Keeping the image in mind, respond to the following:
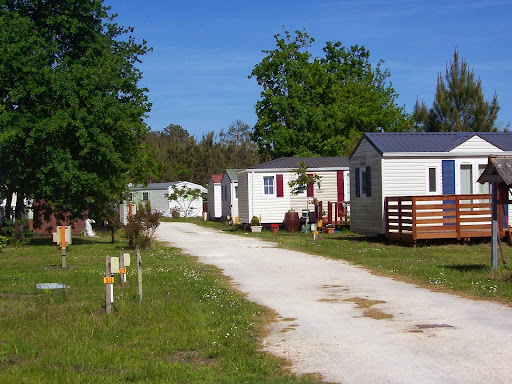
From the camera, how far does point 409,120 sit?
52.4 m

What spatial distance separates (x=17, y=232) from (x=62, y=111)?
5270mm

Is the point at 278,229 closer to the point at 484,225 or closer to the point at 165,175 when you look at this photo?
the point at 484,225

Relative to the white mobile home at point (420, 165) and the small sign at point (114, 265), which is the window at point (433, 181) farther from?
the small sign at point (114, 265)

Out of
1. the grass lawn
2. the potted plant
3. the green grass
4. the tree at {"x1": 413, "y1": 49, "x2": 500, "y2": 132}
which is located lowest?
the green grass

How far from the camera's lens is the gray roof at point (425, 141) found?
22062 millimetres

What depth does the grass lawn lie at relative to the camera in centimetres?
1096

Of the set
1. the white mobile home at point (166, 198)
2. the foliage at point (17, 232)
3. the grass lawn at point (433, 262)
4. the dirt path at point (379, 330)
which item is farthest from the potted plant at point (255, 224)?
the white mobile home at point (166, 198)

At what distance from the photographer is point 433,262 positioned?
15258 millimetres

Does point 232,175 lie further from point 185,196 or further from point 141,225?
point 141,225

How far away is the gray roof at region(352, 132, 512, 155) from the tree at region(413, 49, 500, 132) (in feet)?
65.6

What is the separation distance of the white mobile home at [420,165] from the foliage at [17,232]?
40.7ft

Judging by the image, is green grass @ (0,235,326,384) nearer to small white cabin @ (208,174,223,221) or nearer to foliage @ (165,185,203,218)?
small white cabin @ (208,174,223,221)

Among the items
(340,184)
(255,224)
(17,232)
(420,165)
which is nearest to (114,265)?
(420,165)

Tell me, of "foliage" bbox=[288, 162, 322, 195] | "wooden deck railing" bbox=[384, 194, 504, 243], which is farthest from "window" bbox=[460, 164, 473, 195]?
"foliage" bbox=[288, 162, 322, 195]
